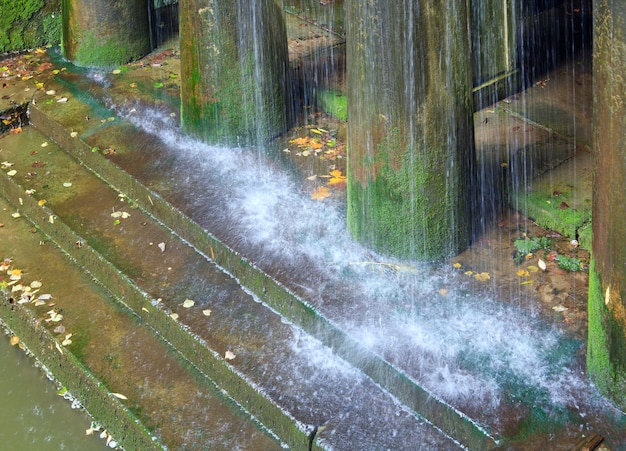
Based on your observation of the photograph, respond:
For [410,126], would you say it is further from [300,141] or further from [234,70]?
[234,70]

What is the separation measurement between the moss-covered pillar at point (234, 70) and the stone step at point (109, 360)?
60.5 inches

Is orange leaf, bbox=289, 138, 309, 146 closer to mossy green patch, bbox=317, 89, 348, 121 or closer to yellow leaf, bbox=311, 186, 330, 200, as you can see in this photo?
mossy green patch, bbox=317, 89, 348, 121

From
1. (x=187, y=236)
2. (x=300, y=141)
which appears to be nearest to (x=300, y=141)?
(x=300, y=141)

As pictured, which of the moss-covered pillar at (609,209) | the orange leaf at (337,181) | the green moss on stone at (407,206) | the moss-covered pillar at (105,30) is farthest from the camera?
the moss-covered pillar at (105,30)

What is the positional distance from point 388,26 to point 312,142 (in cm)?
224

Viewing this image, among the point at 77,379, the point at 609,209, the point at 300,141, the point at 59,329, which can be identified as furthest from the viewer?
the point at 300,141

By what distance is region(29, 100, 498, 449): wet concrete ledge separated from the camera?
5.41 meters

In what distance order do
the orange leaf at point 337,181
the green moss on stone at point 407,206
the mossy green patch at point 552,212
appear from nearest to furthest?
the green moss on stone at point 407,206
the mossy green patch at point 552,212
the orange leaf at point 337,181

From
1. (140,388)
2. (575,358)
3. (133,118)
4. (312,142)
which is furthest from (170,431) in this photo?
(133,118)

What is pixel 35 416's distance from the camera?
636 centimetres

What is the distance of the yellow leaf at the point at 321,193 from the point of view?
726 centimetres

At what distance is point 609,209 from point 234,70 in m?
3.80

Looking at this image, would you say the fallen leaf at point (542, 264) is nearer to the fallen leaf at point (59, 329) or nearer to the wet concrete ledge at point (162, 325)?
the wet concrete ledge at point (162, 325)

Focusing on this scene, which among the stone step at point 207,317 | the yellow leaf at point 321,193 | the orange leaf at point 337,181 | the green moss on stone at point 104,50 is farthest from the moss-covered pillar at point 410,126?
the green moss on stone at point 104,50
